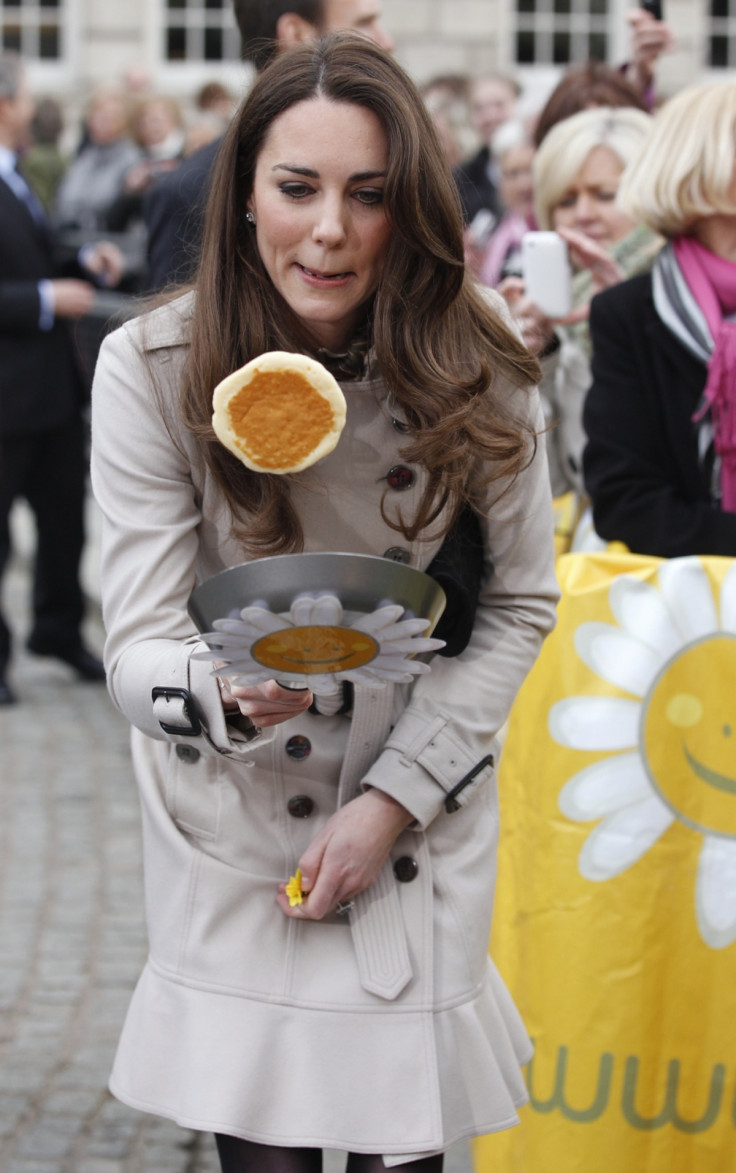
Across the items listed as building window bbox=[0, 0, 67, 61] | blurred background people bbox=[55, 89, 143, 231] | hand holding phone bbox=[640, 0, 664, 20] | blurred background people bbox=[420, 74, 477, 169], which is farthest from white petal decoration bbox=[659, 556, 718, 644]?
building window bbox=[0, 0, 67, 61]

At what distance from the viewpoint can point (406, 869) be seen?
89.7 inches

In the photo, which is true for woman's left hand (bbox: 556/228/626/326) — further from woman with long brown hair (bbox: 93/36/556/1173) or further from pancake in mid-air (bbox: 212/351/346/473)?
pancake in mid-air (bbox: 212/351/346/473)

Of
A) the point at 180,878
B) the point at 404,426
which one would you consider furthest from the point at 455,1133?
the point at 404,426

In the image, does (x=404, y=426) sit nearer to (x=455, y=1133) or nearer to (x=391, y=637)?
(x=391, y=637)

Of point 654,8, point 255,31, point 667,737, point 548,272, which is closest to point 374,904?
point 667,737

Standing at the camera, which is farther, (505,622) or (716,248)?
(716,248)

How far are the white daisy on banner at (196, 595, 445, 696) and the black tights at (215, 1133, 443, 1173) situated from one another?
0.75 metres

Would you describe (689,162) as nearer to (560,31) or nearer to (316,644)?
(316,644)

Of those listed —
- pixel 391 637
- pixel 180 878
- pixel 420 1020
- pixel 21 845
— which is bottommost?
pixel 21 845

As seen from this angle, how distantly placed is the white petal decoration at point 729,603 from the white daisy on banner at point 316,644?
117 centimetres

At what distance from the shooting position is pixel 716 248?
338 centimetres

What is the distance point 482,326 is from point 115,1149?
2.08 m

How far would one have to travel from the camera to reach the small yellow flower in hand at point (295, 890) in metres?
2.21

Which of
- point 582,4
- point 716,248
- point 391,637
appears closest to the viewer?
point 391,637
